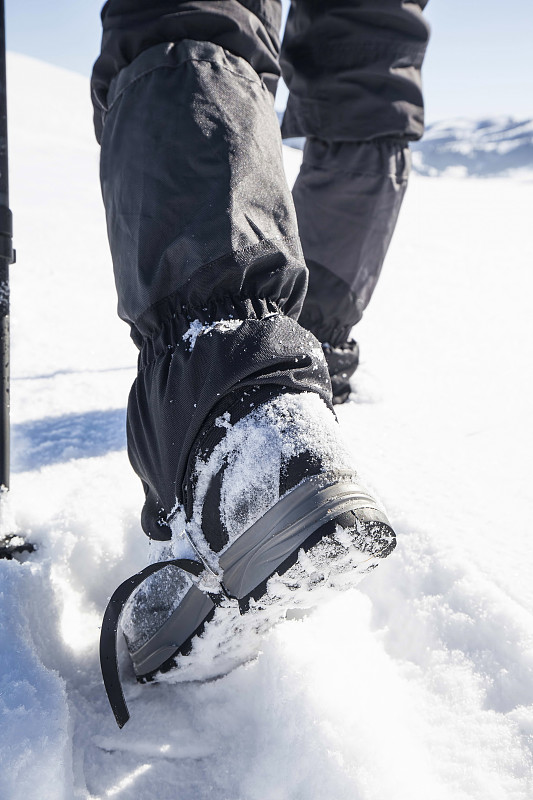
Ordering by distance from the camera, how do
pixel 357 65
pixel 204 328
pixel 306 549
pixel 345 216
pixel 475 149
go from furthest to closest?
pixel 475 149, pixel 345 216, pixel 357 65, pixel 204 328, pixel 306 549

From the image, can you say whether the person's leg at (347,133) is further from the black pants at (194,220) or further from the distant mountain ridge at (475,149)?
the distant mountain ridge at (475,149)

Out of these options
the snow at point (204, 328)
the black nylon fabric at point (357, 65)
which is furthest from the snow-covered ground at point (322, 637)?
the black nylon fabric at point (357, 65)

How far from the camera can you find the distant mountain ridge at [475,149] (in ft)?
99.6

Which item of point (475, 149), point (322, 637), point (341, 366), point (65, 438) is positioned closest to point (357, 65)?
point (341, 366)

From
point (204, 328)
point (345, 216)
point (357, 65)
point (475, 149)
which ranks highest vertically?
point (357, 65)

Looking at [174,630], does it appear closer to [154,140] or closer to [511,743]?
[511,743]

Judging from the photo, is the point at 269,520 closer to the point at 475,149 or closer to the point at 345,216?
the point at 345,216

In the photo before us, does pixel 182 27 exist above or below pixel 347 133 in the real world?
above

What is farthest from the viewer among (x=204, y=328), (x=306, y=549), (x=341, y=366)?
(x=341, y=366)

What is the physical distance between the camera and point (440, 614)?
746 mm

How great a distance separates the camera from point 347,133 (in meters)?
1.22

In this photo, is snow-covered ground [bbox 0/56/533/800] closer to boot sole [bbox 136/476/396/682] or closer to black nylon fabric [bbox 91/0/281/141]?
boot sole [bbox 136/476/396/682]

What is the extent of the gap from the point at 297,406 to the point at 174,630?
1.01ft

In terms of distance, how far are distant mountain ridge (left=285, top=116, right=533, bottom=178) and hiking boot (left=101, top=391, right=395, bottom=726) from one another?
32.5 meters
